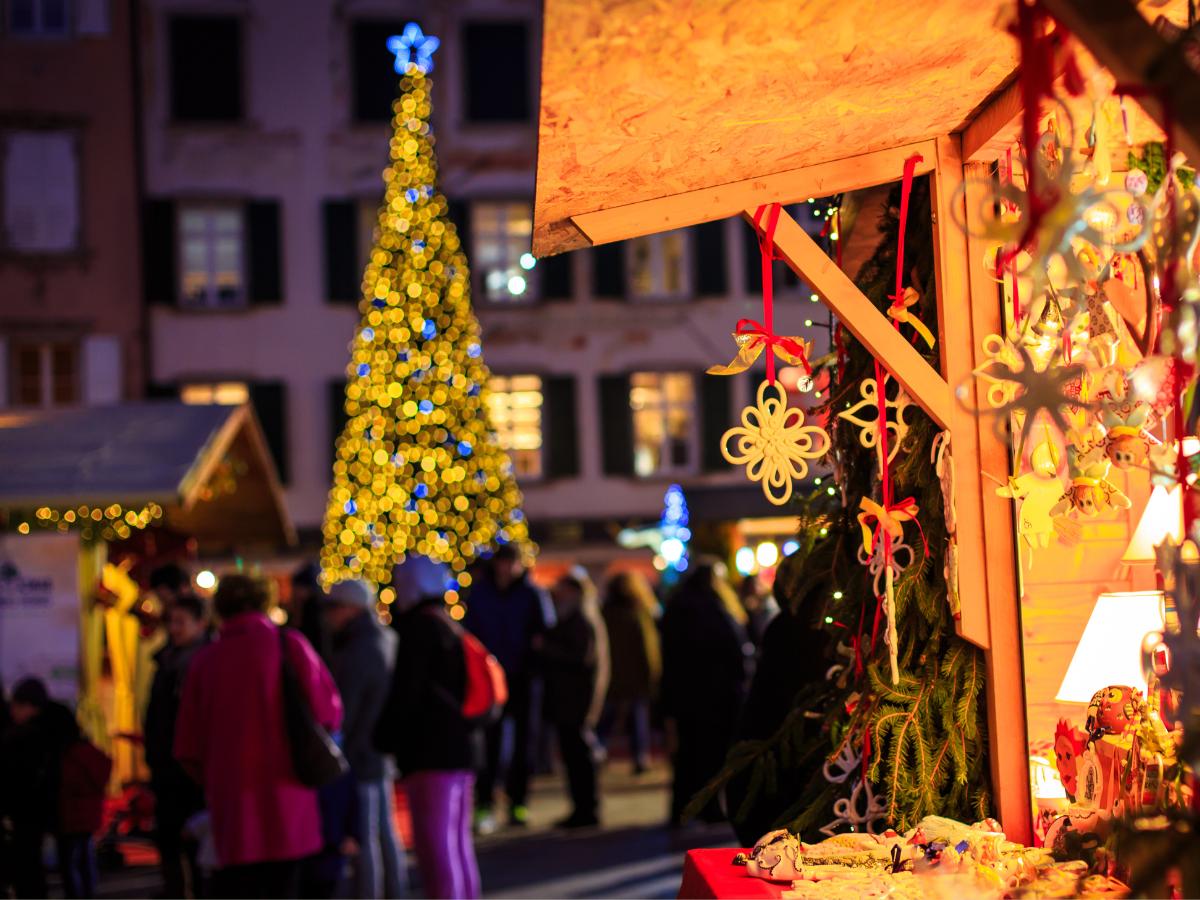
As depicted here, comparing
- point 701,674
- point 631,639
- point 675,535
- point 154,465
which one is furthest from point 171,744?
point 675,535

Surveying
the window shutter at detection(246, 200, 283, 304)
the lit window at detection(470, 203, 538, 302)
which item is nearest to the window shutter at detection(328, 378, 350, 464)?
the window shutter at detection(246, 200, 283, 304)

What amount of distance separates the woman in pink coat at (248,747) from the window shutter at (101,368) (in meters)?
18.8

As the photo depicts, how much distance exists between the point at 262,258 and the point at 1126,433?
869 inches

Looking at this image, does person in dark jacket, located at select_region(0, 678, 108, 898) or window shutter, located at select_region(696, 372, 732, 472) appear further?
window shutter, located at select_region(696, 372, 732, 472)

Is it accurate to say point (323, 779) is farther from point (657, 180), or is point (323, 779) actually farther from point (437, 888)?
point (657, 180)

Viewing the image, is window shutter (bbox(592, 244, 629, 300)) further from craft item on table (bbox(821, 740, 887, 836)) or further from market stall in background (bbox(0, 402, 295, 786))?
craft item on table (bbox(821, 740, 887, 836))

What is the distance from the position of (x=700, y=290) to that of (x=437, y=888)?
19145 millimetres

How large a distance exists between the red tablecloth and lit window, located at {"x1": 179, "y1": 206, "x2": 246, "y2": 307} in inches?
843

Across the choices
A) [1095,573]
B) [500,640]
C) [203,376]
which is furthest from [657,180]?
[203,376]

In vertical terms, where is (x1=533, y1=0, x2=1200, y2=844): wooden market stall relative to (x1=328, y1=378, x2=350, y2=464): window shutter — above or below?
below

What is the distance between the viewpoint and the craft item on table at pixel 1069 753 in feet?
12.0

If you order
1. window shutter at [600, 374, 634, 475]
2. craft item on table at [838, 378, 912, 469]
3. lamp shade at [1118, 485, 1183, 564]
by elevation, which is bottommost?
lamp shade at [1118, 485, 1183, 564]

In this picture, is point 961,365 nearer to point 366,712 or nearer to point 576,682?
point 366,712

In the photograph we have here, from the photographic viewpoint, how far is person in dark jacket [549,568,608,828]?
10.6 metres
